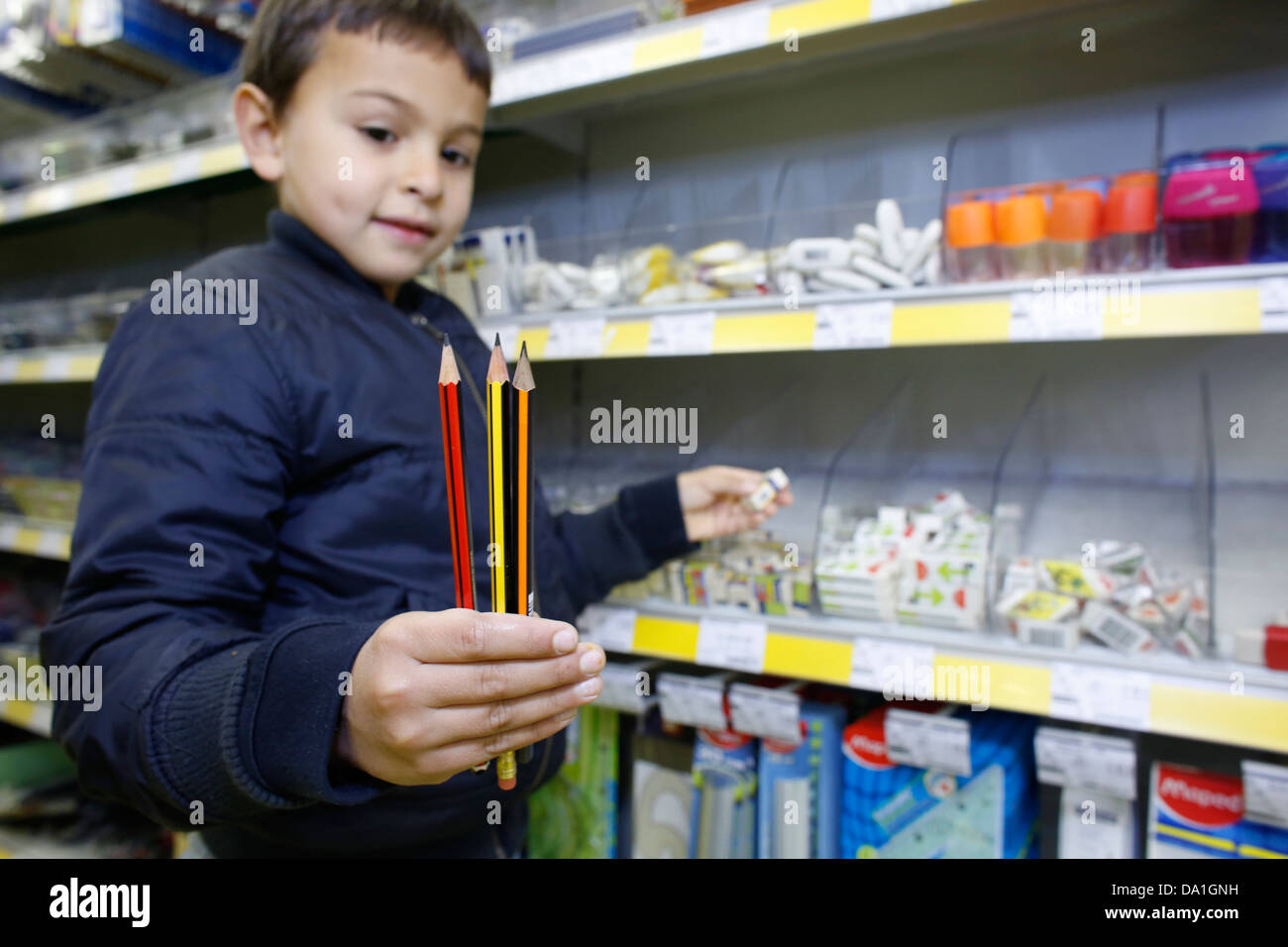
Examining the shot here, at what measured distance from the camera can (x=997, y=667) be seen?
106cm

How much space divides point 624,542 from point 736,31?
29.5 inches

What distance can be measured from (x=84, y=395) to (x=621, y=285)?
230 cm

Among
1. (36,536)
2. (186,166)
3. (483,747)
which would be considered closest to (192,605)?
(483,747)

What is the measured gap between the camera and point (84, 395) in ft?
9.19

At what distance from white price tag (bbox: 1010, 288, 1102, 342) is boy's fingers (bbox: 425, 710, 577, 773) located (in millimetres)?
755

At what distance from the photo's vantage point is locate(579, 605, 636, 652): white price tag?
1.34 meters

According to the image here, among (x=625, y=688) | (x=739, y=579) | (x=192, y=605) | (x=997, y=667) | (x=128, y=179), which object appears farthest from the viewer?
(x=128, y=179)

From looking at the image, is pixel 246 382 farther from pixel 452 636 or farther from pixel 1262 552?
pixel 1262 552

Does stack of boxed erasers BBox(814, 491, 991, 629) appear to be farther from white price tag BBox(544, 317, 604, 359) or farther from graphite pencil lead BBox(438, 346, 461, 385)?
graphite pencil lead BBox(438, 346, 461, 385)

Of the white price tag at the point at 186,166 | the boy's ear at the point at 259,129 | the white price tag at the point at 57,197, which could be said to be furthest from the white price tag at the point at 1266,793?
the white price tag at the point at 57,197

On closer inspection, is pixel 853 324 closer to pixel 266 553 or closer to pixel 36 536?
pixel 266 553

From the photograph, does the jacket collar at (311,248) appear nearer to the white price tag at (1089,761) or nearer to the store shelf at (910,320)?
the store shelf at (910,320)

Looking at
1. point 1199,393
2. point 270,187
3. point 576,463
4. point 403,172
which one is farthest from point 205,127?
point 1199,393

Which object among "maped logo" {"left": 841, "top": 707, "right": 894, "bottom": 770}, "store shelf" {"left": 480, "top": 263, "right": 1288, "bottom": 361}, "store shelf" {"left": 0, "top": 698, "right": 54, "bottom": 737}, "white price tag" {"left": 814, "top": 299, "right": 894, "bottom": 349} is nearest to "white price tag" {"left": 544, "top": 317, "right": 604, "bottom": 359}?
"store shelf" {"left": 480, "top": 263, "right": 1288, "bottom": 361}
